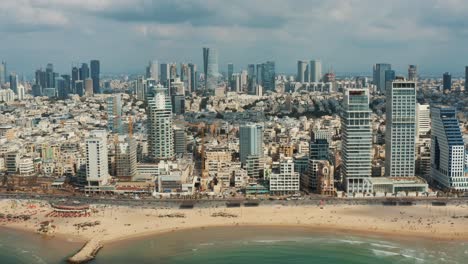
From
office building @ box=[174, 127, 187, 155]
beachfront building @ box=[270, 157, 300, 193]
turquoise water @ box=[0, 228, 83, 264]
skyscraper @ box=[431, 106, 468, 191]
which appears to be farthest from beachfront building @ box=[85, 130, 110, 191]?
skyscraper @ box=[431, 106, 468, 191]

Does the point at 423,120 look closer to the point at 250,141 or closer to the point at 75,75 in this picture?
the point at 250,141

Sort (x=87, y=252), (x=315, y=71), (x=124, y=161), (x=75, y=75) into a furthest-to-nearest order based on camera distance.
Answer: (x=315, y=71) < (x=75, y=75) < (x=124, y=161) < (x=87, y=252)

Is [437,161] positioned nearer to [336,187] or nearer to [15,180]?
[336,187]

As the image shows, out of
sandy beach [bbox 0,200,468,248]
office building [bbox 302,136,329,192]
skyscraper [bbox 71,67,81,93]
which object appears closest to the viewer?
sandy beach [bbox 0,200,468,248]

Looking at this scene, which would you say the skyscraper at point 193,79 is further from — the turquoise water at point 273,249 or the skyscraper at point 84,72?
the turquoise water at point 273,249

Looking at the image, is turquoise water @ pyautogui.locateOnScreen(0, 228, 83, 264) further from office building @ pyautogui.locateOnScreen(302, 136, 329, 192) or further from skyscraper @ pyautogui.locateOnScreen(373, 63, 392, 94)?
skyscraper @ pyautogui.locateOnScreen(373, 63, 392, 94)

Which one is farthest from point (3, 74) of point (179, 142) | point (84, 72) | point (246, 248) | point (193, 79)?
point (246, 248)

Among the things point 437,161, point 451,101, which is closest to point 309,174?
point 437,161
